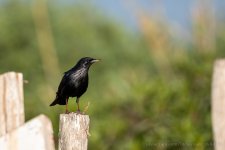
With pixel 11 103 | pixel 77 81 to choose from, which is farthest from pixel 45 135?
pixel 77 81

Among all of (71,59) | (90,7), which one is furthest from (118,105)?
(90,7)

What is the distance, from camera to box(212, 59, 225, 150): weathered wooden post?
282 inches

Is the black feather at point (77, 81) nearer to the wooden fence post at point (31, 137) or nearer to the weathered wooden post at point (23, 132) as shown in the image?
the weathered wooden post at point (23, 132)

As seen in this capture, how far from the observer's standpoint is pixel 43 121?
5.48m

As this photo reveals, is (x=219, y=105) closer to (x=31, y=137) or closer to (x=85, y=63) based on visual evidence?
(x=85, y=63)

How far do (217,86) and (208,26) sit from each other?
8739 mm

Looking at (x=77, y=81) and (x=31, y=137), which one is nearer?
(x=31, y=137)

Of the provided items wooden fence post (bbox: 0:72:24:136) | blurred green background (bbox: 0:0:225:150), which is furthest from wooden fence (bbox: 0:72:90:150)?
blurred green background (bbox: 0:0:225:150)

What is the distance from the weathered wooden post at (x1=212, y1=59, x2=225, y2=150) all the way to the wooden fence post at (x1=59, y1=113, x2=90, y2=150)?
199 centimetres

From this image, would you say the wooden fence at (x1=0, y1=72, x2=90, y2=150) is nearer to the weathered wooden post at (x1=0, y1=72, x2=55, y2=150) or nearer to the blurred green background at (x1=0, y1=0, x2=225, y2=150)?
the weathered wooden post at (x1=0, y1=72, x2=55, y2=150)

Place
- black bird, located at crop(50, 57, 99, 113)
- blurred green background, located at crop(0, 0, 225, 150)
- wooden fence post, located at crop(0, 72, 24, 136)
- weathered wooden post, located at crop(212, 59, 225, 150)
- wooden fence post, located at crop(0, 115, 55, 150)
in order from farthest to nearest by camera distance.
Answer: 1. blurred green background, located at crop(0, 0, 225, 150)
2. weathered wooden post, located at crop(212, 59, 225, 150)
3. black bird, located at crop(50, 57, 99, 113)
4. wooden fence post, located at crop(0, 72, 24, 136)
5. wooden fence post, located at crop(0, 115, 55, 150)

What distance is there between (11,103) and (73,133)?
0.81m

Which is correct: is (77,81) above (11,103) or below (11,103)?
above

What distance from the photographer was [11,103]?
6.08 m
